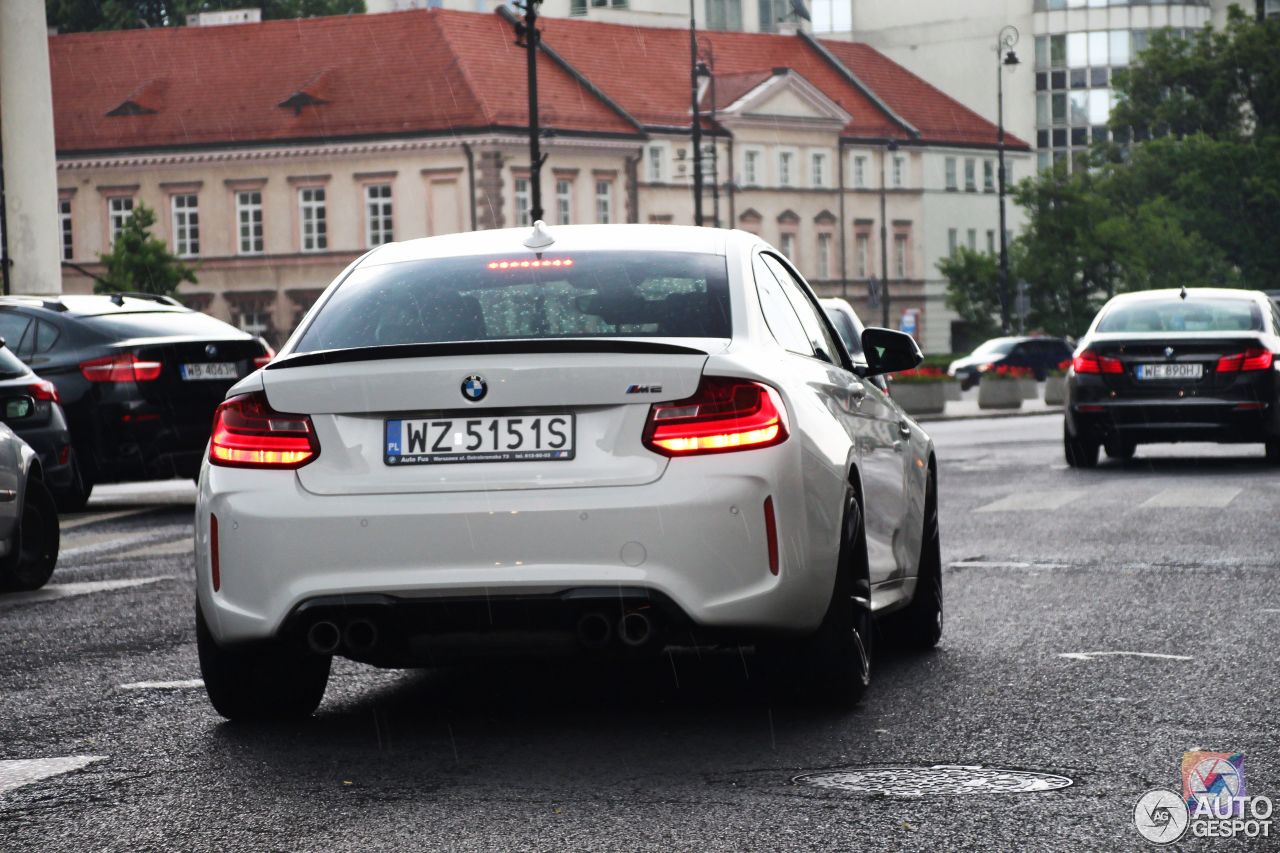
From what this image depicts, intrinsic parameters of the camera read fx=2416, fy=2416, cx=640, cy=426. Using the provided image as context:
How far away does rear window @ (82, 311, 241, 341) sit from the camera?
1791 centimetres

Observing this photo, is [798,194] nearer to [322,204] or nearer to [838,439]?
[322,204]

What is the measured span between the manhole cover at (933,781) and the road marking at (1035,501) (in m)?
10.6

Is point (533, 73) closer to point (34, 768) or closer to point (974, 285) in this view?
point (34, 768)

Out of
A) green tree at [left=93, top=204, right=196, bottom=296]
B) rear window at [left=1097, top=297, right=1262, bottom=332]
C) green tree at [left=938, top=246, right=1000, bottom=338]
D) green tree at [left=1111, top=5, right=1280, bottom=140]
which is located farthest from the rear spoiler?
green tree at [left=1111, top=5, right=1280, bottom=140]

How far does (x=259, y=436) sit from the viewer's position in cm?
684

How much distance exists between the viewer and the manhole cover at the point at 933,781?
6008mm

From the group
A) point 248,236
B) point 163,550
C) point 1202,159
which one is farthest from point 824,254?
point 163,550

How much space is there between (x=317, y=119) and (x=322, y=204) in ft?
8.99

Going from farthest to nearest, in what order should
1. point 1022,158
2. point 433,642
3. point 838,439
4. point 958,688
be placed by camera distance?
point 1022,158 → point 958,688 → point 838,439 → point 433,642

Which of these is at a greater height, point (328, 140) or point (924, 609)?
point (328, 140)

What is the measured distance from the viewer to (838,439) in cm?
731

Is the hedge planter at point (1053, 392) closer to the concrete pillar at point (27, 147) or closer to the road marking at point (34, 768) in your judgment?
the concrete pillar at point (27, 147)

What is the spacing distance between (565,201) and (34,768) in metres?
74.5

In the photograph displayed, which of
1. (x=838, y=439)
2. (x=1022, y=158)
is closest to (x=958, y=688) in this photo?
(x=838, y=439)
